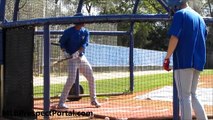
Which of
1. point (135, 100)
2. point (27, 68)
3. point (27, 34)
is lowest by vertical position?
point (135, 100)

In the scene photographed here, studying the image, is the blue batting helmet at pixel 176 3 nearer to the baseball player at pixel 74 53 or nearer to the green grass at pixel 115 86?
the baseball player at pixel 74 53

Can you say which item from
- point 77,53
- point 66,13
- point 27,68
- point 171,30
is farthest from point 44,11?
point 171,30

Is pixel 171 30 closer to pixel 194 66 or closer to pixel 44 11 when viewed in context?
pixel 194 66

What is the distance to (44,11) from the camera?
401 inches

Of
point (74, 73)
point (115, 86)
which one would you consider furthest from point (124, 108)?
point (115, 86)

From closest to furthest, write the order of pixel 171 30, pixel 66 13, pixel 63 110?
pixel 171 30, pixel 63 110, pixel 66 13

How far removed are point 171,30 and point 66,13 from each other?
589cm

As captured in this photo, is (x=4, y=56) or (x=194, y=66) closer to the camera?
(x=194, y=66)

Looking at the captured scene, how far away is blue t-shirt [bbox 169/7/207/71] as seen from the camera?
223 inches

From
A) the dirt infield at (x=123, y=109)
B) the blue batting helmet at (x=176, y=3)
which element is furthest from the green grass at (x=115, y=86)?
the blue batting helmet at (x=176, y=3)

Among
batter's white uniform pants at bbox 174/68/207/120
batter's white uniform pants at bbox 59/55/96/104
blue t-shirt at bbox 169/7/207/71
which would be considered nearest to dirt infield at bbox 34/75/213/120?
batter's white uniform pants at bbox 59/55/96/104

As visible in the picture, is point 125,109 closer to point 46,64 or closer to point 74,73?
point 74,73

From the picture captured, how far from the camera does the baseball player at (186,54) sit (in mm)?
5668

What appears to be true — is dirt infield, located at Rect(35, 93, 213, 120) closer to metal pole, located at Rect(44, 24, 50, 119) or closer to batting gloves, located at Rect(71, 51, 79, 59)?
metal pole, located at Rect(44, 24, 50, 119)
